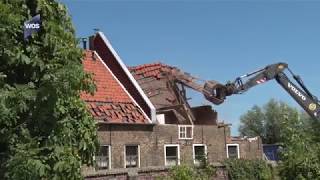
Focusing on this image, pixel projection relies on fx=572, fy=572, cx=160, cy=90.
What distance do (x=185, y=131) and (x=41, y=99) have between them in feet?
75.8

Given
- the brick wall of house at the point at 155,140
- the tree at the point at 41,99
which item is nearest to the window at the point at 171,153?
the brick wall of house at the point at 155,140

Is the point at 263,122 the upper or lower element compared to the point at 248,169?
upper

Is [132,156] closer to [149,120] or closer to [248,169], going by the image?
[149,120]

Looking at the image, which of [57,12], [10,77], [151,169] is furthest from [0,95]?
[151,169]

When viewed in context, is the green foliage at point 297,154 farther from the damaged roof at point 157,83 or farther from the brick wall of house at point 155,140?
the damaged roof at point 157,83

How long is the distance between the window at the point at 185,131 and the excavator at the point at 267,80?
2175mm

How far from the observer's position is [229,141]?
111 feet

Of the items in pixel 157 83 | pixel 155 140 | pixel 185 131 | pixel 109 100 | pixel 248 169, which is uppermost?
pixel 157 83

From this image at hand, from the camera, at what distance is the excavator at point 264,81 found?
102ft

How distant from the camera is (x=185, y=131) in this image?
3102 cm

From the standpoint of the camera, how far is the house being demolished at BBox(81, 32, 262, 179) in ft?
89.8

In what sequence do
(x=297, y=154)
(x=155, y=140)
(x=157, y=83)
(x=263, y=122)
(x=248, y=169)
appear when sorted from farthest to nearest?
(x=263, y=122) → (x=157, y=83) → (x=155, y=140) → (x=248, y=169) → (x=297, y=154)

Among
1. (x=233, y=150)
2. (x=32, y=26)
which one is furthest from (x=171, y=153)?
(x=32, y=26)

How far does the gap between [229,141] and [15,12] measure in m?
26.5
